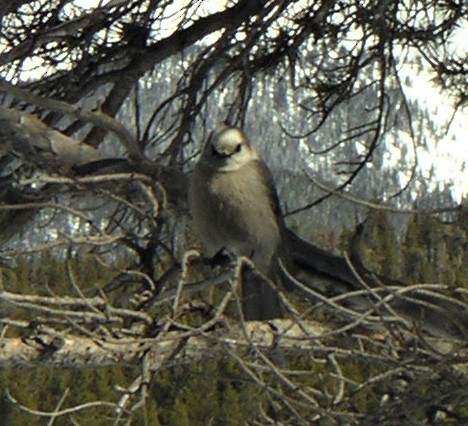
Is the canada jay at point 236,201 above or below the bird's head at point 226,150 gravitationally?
below

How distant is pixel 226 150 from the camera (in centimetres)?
375

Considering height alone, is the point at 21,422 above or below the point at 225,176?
below

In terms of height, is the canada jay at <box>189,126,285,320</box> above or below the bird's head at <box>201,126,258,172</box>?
below

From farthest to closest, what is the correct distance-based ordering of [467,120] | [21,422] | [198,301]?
[21,422] → [467,120] → [198,301]

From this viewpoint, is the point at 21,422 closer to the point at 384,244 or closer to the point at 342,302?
the point at 384,244

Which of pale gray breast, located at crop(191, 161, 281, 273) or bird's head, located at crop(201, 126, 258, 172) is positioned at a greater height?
bird's head, located at crop(201, 126, 258, 172)

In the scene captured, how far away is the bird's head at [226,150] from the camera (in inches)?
146

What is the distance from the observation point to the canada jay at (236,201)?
363 centimetres

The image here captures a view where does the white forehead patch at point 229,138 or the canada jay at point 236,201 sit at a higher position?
the white forehead patch at point 229,138

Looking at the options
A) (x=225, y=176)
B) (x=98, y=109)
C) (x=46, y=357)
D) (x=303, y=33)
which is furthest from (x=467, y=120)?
(x=46, y=357)

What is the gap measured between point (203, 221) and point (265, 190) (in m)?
0.28

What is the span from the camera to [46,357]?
8.29 ft

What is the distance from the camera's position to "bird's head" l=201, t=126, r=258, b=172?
146 inches

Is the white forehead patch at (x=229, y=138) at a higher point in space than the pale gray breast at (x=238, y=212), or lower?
higher
